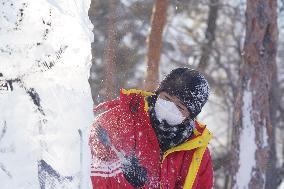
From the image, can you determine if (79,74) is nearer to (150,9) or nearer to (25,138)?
(25,138)

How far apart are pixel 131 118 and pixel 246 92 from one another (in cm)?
473

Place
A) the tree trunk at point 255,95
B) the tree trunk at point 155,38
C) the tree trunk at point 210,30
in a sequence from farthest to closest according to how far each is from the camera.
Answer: the tree trunk at point 210,30 < the tree trunk at point 155,38 < the tree trunk at point 255,95

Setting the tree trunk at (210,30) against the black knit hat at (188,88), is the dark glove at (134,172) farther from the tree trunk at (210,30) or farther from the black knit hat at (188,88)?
the tree trunk at (210,30)

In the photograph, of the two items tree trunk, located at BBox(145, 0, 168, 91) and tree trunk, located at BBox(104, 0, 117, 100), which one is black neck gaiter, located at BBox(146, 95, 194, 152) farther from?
tree trunk, located at BBox(145, 0, 168, 91)

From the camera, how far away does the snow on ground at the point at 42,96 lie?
113 cm

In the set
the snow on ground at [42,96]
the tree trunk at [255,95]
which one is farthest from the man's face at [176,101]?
the tree trunk at [255,95]

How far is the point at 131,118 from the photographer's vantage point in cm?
267

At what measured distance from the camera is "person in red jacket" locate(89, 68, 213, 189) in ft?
8.42

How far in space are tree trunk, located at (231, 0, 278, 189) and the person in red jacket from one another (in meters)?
4.36

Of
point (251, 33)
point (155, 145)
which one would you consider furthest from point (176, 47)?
point (155, 145)

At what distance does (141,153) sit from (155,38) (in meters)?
6.07

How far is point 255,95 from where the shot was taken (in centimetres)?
714

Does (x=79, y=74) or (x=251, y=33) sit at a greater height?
(x=251, y=33)

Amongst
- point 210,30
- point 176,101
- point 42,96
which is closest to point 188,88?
point 176,101
